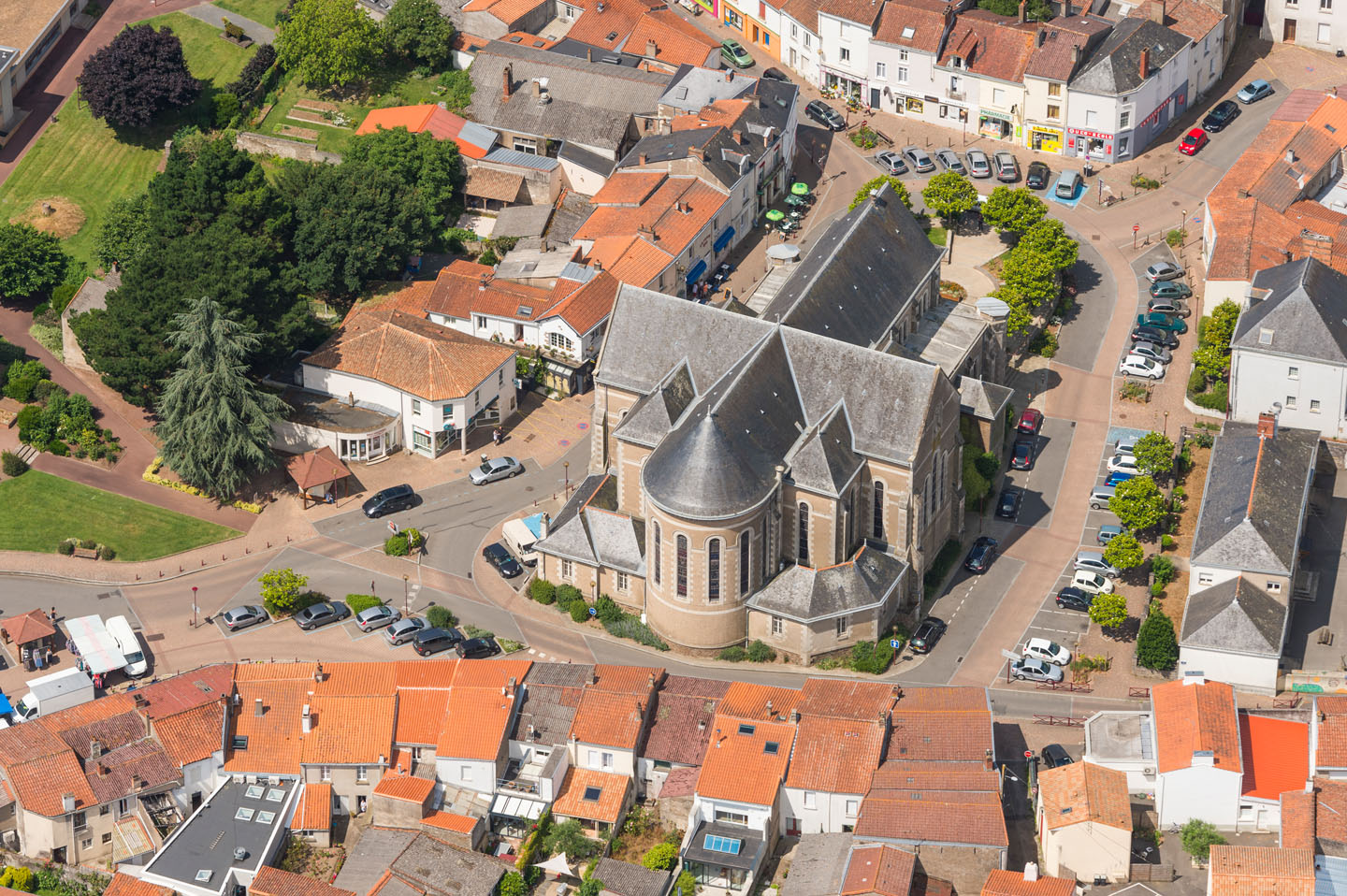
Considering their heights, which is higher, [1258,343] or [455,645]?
[1258,343]

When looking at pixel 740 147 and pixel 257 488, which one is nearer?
pixel 257 488

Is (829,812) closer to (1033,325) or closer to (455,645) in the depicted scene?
(455,645)

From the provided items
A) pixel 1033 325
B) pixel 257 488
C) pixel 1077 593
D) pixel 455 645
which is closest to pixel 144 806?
pixel 455 645

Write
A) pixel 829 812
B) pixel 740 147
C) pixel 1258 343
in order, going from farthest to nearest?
pixel 740 147
pixel 1258 343
pixel 829 812

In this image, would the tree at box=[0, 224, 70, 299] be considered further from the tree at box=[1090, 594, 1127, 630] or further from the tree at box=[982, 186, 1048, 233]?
the tree at box=[1090, 594, 1127, 630]

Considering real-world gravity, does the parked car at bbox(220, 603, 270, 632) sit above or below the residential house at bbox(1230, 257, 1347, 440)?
below

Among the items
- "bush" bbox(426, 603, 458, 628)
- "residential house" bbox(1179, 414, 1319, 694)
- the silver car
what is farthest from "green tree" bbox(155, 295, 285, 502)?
"residential house" bbox(1179, 414, 1319, 694)

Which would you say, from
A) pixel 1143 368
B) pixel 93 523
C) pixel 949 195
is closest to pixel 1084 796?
pixel 1143 368

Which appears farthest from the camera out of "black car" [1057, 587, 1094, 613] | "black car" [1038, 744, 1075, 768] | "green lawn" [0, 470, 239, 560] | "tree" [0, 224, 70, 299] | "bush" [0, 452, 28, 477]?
"tree" [0, 224, 70, 299]
